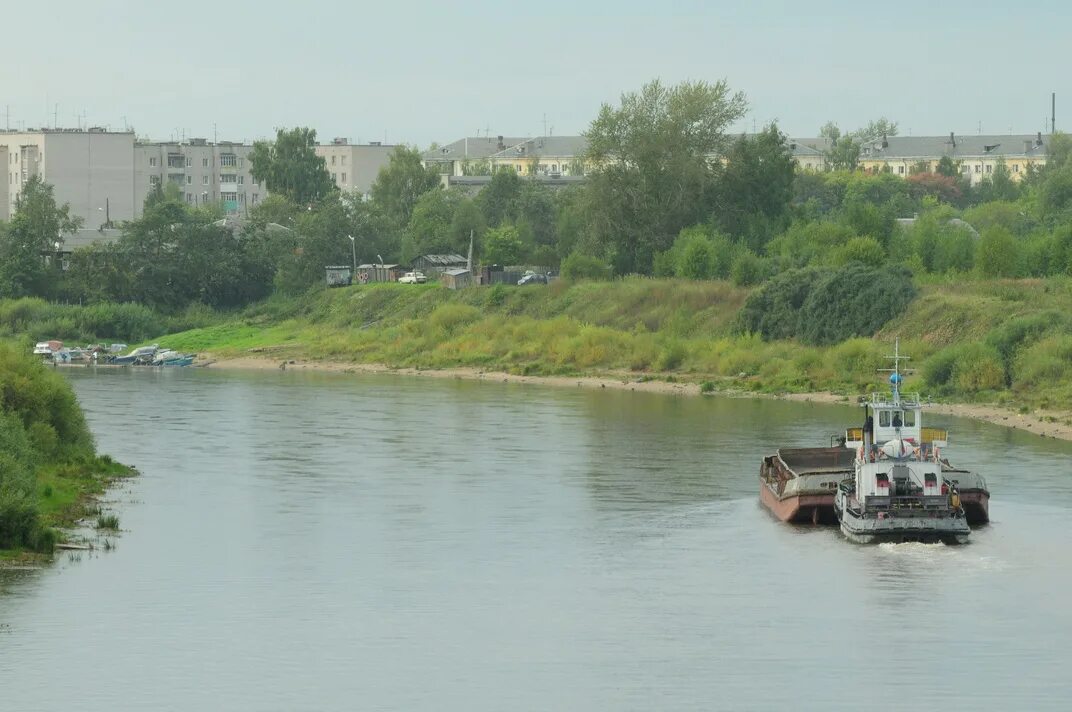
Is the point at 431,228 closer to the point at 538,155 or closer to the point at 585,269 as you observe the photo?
the point at 585,269

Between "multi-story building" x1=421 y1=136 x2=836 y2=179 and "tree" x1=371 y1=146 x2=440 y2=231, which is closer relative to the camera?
"tree" x1=371 y1=146 x2=440 y2=231

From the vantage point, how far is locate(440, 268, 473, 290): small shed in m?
111

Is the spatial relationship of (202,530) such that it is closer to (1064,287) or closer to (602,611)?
(602,611)

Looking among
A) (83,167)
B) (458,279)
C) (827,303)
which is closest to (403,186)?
(83,167)

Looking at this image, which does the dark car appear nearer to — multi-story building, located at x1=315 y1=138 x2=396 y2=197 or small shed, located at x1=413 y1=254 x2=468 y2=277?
small shed, located at x1=413 y1=254 x2=468 y2=277

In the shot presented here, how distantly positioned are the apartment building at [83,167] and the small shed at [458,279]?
49.3 metres

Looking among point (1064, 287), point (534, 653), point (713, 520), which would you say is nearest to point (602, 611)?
point (534, 653)

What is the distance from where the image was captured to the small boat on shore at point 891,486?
39.4 m

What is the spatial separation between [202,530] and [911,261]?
56.9 m

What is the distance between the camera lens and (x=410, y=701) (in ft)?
92.2

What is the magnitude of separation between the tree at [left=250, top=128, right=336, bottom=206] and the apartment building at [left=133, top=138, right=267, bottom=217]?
14357 millimetres

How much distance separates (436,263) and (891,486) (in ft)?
270

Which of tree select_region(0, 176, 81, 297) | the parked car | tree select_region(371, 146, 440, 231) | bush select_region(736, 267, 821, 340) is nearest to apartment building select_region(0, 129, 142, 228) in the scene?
tree select_region(0, 176, 81, 297)

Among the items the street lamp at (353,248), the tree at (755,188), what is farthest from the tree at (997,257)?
the street lamp at (353,248)
